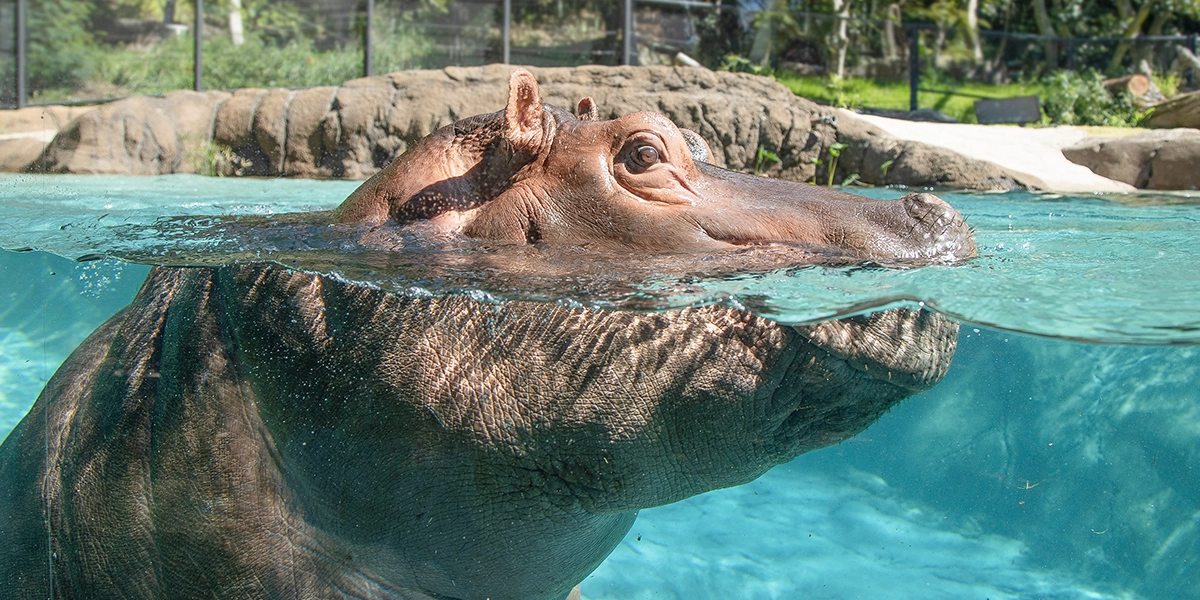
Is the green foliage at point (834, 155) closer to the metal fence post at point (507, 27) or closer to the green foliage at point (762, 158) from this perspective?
the green foliage at point (762, 158)

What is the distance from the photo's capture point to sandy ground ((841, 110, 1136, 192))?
12922mm

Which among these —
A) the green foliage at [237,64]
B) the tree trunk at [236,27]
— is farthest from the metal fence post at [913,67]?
the tree trunk at [236,27]

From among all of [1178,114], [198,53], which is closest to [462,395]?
[198,53]

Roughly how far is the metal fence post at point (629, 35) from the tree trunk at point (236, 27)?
280 inches

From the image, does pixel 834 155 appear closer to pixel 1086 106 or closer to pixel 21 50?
pixel 1086 106

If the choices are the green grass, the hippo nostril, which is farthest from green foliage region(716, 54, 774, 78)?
the hippo nostril

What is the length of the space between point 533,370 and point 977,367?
361 inches

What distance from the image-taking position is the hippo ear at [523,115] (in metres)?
3.42

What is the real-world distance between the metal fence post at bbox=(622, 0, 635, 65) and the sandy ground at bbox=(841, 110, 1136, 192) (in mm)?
5347

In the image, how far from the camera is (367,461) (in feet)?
10.6

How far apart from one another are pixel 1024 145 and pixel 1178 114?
5159mm

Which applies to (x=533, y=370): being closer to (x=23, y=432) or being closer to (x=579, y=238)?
(x=579, y=238)

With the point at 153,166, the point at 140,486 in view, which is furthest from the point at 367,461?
the point at 153,166

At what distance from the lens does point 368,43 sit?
18.1 meters
